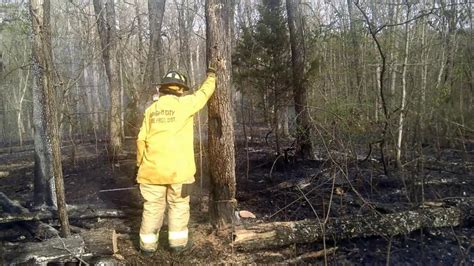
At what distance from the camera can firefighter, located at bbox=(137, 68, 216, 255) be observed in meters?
4.43

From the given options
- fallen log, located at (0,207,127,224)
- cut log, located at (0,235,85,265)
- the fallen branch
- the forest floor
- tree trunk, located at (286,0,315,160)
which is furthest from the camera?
tree trunk, located at (286,0,315,160)

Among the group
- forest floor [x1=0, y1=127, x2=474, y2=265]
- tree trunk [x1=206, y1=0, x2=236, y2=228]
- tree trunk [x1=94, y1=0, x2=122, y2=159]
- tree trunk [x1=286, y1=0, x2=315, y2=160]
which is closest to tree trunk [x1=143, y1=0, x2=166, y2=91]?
tree trunk [x1=94, y1=0, x2=122, y2=159]

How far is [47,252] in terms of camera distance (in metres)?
3.91

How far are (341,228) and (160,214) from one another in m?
2.25

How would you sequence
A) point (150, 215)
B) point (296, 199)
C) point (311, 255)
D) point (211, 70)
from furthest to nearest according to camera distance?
point (296, 199), point (211, 70), point (150, 215), point (311, 255)

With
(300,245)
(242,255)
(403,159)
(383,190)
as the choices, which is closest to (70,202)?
(242,255)

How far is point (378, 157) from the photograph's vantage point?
10.3m

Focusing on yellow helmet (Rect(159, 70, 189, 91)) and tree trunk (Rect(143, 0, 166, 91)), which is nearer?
yellow helmet (Rect(159, 70, 189, 91))

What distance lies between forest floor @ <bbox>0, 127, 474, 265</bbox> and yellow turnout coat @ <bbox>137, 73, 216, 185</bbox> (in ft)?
3.01

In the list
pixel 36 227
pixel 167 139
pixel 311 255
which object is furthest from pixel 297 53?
pixel 36 227

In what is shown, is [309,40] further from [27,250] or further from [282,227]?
[27,250]

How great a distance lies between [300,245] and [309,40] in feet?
25.2

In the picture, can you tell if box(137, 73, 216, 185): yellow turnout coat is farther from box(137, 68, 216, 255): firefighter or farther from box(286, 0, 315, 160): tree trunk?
box(286, 0, 315, 160): tree trunk

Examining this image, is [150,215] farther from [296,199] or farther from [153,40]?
→ [153,40]
